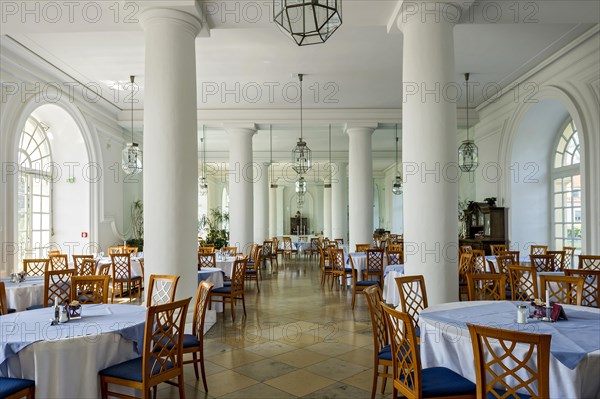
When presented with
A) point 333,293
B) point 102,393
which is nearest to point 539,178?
point 333,293

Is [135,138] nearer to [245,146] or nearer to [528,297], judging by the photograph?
[245,146]

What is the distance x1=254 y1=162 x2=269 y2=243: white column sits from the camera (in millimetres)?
16250

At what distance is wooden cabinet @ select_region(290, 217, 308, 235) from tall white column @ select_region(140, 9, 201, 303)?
2167 cm

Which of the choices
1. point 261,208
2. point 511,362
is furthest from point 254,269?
point 261,208

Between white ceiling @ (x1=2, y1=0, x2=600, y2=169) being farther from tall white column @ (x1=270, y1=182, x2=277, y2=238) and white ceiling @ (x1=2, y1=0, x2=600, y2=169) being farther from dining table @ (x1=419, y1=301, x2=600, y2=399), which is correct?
tall white column @ (x1=270, y1=182, x2=277, y2=238)

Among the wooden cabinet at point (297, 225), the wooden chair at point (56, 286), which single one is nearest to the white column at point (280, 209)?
the wooden cabinet at point (297, 225)

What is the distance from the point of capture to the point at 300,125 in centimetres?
1137

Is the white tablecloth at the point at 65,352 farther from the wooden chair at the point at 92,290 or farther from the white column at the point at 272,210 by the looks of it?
the white column at the point at 272,210

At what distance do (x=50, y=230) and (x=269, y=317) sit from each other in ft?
19.3

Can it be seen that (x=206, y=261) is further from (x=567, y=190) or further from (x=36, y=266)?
(x=567, y=190)

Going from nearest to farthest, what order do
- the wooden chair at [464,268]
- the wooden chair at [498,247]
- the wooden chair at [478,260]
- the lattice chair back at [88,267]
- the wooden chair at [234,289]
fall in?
the wooden chair at [234,289] < the lattice chair back at [88,267] < the wooden chair at [464,268] < the wooden chair at [478,260] < the wooden chair at [498,247]

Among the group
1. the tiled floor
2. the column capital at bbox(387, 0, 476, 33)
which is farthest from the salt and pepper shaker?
the column capital at bbox(387, 0, 476, 33)

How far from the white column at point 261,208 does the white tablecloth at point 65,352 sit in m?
12.8

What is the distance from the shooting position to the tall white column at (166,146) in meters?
5.14
